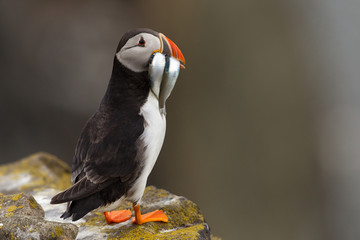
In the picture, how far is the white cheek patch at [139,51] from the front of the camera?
2680mm

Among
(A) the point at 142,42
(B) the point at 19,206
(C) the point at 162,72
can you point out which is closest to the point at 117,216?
(B) the point at 19,206

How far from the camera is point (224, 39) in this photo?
22.0 feet

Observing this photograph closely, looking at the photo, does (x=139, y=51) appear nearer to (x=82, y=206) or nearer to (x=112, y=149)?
(x=112, y=149)

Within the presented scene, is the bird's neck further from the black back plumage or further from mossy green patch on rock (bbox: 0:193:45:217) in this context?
mossy green patch on rock (bbox: 0:193:45:217)

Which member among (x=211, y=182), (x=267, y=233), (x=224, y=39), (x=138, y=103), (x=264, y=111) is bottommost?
(x=267, y=233)

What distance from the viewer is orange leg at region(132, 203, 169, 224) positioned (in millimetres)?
2924

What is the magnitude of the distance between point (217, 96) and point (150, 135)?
4.18 m

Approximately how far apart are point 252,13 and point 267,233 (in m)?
3.00

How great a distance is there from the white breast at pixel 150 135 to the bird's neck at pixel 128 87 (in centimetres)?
5

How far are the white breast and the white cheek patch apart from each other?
20 cm

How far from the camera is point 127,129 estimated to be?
2701mm

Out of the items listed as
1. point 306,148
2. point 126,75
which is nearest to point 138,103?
point 126,75

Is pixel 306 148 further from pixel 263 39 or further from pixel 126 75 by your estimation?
pixel 126 75

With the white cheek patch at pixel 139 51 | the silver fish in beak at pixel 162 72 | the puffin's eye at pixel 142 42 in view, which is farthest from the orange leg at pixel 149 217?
the puffin's eye at pixel 142 42
